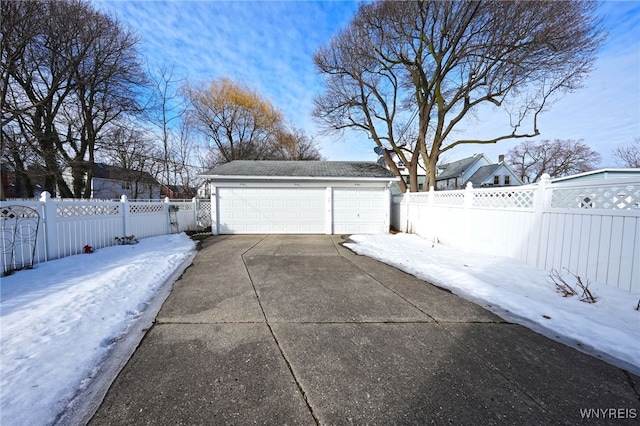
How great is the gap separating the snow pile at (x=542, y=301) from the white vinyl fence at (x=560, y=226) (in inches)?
8.9

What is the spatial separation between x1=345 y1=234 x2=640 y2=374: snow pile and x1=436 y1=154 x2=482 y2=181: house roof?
86.5ft

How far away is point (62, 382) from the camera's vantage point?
165 centimetres

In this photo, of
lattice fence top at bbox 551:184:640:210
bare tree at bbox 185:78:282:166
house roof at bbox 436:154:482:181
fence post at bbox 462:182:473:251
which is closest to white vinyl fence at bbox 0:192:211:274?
fence post at bbox 462:182:473:251

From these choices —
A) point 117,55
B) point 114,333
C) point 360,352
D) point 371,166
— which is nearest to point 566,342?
point 360,352

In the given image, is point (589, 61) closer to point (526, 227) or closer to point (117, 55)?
point (526, 227)

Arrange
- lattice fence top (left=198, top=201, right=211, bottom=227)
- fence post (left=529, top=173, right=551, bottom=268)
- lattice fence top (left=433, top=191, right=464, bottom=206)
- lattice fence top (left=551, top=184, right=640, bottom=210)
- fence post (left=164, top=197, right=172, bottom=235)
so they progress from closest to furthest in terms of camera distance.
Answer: lattice fence top (left=551, top=184, right=640, bottom=210)
fence post (left=529, top=173, right=551, bottom=268)
lattice fence top (left=433, top=191, right=464, bottom=206)
fence post (left=164, top=197, right=172, bottom=235)
lattice fence top (left=198, top=201, right=211, bottom=227)

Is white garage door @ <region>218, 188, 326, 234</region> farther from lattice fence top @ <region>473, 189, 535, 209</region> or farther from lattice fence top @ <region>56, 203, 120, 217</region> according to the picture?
lattice fence top @ <region>473, 189, 535, 209</region>

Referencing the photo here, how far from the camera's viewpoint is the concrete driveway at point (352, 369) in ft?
4.76

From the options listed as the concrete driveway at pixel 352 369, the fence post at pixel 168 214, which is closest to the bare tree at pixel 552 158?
the concrete driveway at pixel 352 369

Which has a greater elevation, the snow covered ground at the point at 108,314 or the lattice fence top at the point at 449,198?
the lattice fence top at the point at 449,198

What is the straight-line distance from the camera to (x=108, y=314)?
2.62 meters

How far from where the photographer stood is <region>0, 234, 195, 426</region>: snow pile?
5.03ft

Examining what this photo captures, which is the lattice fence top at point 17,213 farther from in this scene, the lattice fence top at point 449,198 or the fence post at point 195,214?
the lattice fence top at point 449,198

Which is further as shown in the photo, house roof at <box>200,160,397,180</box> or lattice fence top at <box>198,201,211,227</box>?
lattice fence top at <box>198,201,211,227</box>
